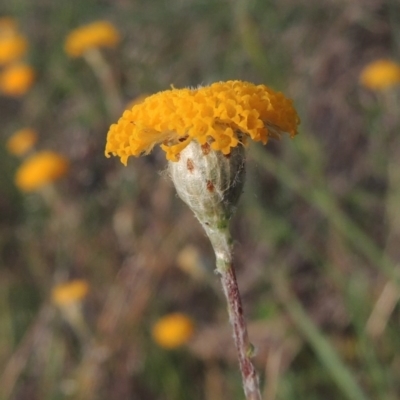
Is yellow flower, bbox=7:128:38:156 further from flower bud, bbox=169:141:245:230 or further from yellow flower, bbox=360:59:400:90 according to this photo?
flower bud, bbox=169:141:245:230

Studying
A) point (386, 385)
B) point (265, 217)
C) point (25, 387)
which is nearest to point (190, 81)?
point (265, 217)

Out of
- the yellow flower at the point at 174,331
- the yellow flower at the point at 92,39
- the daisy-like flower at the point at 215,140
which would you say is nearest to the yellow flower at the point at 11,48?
the yellow flower at the point at 92,39

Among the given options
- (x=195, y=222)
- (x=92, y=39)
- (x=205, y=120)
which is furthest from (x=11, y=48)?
(x=205, y=120)

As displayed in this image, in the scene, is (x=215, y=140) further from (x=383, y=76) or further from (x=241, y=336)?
(x=383, y=76)

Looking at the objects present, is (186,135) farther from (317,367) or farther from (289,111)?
(317,367)

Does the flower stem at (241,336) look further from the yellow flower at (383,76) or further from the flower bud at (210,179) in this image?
the yellow flower at (383,76)
